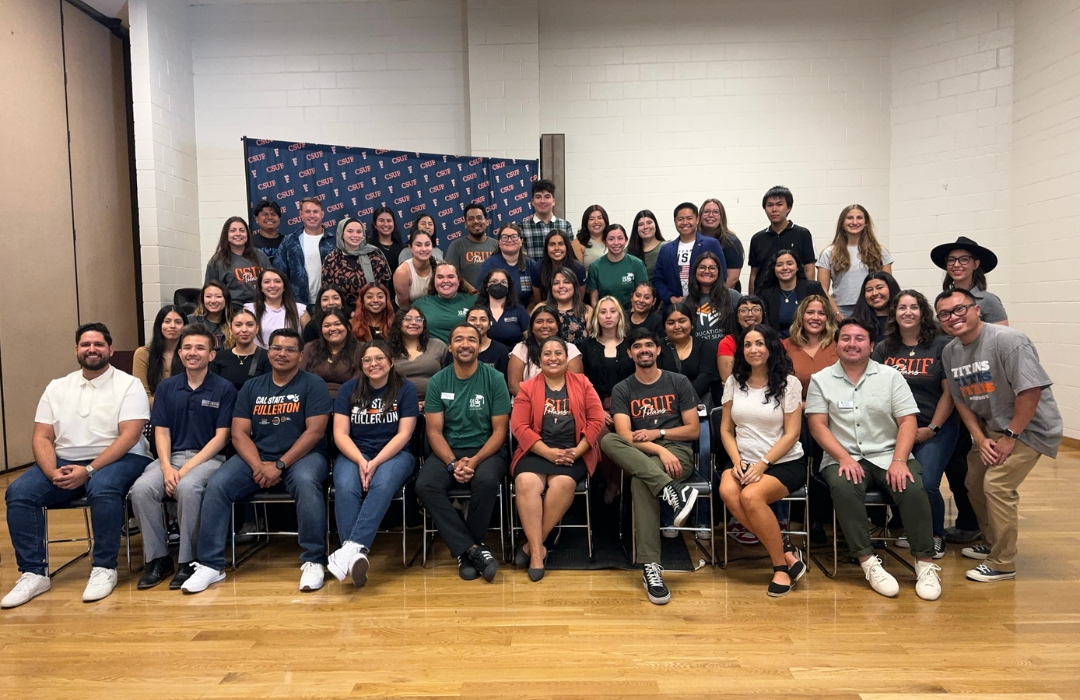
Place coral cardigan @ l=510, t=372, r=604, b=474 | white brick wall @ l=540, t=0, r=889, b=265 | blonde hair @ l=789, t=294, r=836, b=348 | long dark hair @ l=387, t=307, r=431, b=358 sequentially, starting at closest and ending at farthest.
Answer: coral cardigan @ l=510, t=372, r=604, b=474, blonde hair @ l=789, t=294, r=836, b=348, long dark hair @ l=387, t=307, r=431, b=358, white brick wall @ l=540, t=0, r=889, b=265

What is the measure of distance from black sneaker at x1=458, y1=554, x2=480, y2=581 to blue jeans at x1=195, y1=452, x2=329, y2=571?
2.15 ft

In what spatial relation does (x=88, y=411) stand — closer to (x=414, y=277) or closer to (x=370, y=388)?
(x=370, y=388)

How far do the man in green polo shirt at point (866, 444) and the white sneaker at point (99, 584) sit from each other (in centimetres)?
335

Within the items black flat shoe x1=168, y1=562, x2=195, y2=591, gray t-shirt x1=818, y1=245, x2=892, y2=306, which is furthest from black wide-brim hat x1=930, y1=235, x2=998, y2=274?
black flat shoe x1=168, y1=562, x2=195, y2=591

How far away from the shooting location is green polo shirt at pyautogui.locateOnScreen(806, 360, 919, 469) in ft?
10.7

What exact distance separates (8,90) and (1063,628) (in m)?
7.57

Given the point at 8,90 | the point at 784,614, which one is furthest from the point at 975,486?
the point at 8,90

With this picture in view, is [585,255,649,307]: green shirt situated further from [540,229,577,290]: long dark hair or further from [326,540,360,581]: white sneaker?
[326,540,360,581]: white sneaker

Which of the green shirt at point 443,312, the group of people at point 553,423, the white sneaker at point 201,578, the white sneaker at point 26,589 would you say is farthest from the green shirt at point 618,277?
the white sneaker at point 26,589

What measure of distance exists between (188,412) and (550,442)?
184cm

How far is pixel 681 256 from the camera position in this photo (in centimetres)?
482

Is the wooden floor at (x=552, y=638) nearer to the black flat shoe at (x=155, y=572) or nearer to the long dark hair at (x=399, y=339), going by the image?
the black flat shoe at (x=155, y=572)

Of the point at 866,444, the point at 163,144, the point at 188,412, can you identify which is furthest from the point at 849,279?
the point at 163,144

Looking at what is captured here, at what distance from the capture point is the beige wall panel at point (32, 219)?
5.55 meters
